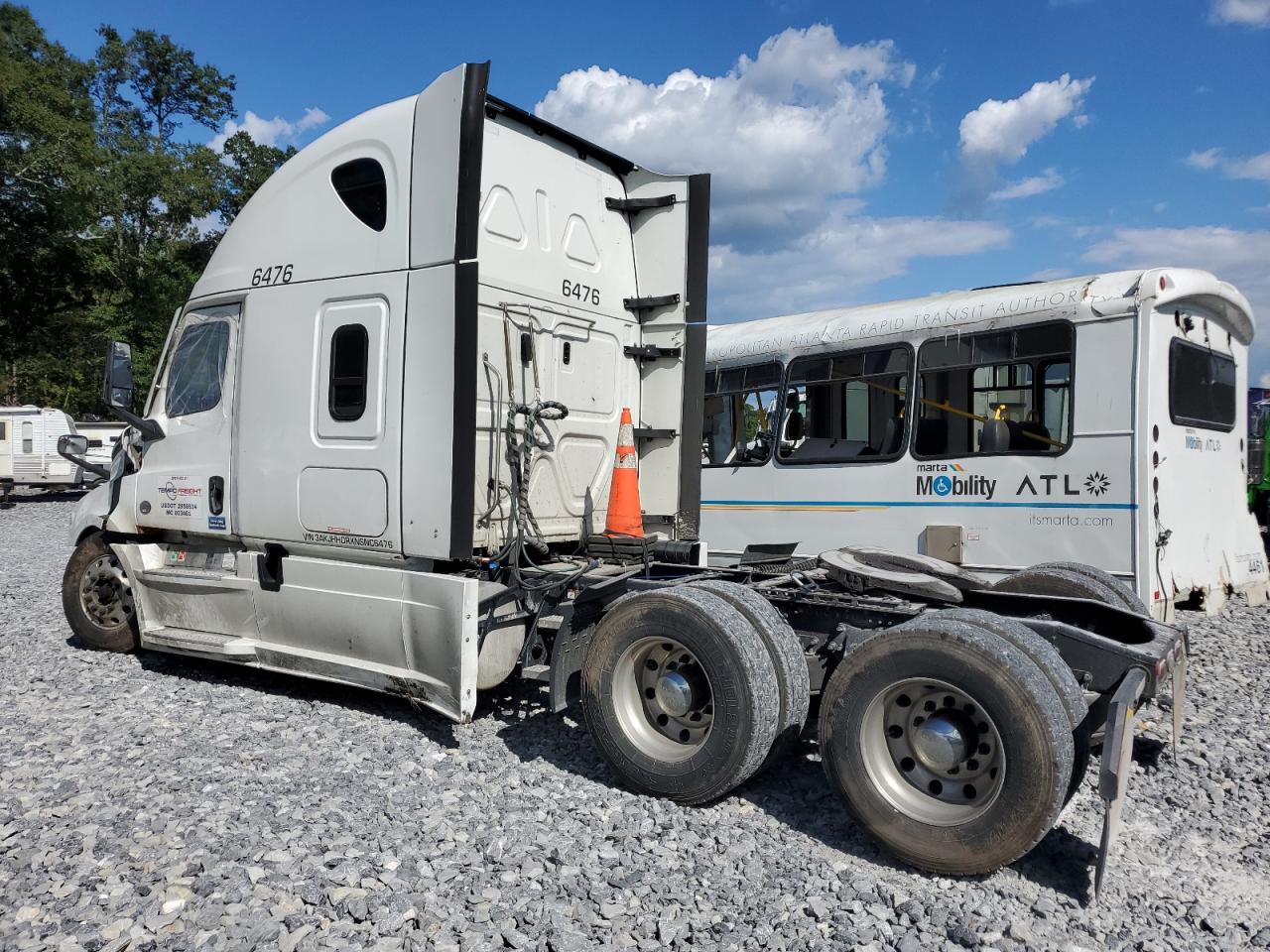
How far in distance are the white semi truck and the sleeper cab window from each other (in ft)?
0.07

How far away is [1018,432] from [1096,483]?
0.84 meters

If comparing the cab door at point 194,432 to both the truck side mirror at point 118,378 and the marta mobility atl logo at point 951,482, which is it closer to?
the truck side mirror at point 118,378

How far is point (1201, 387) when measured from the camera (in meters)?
8.12

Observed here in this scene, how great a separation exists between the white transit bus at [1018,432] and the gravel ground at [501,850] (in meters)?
2.21

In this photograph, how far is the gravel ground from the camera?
3.31 meters

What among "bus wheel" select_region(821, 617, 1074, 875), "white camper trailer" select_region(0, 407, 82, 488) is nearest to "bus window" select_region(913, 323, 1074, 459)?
"bus wheel" select_region(821, 617, 1074, 875)

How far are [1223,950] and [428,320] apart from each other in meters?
4.54

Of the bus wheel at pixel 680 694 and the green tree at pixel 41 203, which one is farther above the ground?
the green tree at pixel 41 203

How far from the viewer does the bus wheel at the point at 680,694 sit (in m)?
4.19

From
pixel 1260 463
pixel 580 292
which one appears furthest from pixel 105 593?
pixel 1260 463

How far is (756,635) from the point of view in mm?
4340

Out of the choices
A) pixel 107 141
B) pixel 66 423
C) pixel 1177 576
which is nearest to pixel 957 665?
pixel 1177 576

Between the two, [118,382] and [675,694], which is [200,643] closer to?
[118,382]

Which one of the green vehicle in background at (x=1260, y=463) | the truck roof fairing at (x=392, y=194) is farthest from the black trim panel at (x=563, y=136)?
the green vehicle in background at (x=1260, y=463)
